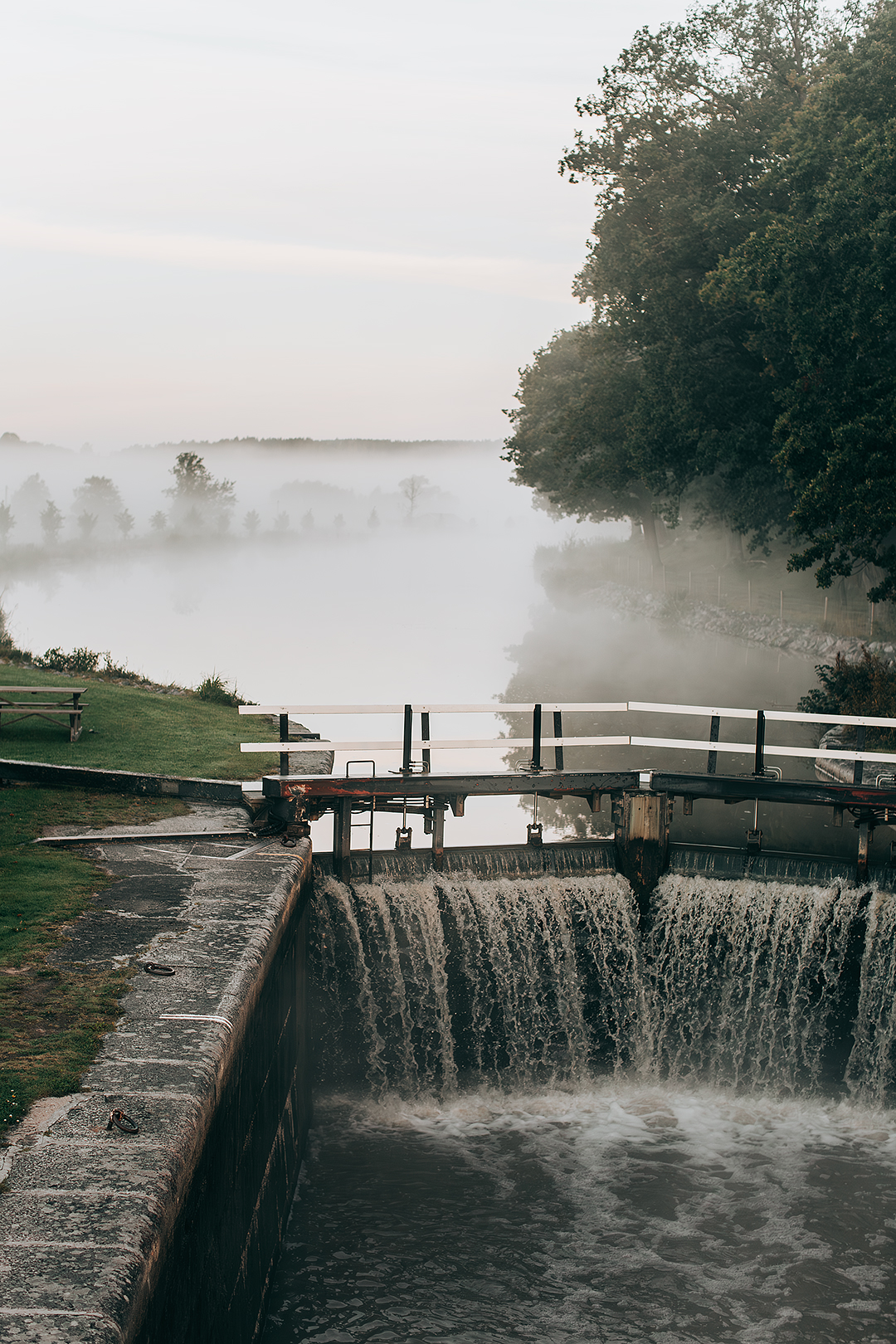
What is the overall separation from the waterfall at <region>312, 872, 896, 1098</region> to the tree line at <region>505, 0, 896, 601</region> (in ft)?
34.9

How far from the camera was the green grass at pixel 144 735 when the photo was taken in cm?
1412

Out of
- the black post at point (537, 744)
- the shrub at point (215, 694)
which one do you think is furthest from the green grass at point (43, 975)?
the shrub at point (215, 694)

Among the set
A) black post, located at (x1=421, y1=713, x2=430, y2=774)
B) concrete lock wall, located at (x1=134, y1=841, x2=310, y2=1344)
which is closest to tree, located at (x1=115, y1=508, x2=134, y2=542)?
black post, located at (x1=421, y1=713, x2=430, y2=774)

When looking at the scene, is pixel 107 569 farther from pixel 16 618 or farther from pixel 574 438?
pixel 574 438

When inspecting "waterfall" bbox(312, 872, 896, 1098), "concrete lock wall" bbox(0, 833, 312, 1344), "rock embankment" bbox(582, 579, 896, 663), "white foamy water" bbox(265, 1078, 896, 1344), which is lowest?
→ "white foamy water" bbox(265, 1078, 896, 1344)

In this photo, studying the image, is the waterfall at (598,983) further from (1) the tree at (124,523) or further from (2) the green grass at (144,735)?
(1) the tree at (124,523)

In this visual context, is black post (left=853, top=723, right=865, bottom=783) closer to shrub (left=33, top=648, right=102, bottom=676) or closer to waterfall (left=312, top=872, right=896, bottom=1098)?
waterfall (left=312, top=872, right=896, bottom=1098)

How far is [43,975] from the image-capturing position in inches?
274

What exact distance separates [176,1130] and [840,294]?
66.9ft

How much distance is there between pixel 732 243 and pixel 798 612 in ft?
57.2

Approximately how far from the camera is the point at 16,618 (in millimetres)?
56812

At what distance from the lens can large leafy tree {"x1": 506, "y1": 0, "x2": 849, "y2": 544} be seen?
994 inches

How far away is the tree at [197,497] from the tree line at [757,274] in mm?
80008

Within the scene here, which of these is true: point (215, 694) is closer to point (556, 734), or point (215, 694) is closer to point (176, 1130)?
point (556, 734)
